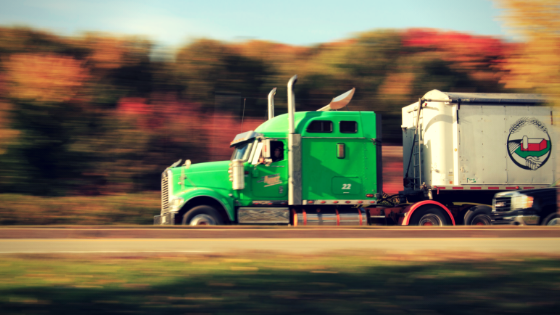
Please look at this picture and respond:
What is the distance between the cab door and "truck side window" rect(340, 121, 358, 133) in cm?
135

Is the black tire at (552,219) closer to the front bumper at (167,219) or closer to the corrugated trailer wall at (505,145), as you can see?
the corrugated trailer wall at (505,145)

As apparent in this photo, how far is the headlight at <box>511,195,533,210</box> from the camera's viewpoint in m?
10.6

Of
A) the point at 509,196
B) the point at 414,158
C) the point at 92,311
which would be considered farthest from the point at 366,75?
the point at 92,311

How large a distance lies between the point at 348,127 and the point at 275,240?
177 inches

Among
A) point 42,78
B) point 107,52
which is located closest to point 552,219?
point 42,78

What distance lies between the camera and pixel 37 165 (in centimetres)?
1538

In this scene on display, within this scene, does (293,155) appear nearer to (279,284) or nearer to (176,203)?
(176,203)

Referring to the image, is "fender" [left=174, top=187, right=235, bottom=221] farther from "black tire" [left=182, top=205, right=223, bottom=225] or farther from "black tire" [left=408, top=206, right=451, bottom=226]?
"black tire" [left=408, top=206, right=451, bottom=226]

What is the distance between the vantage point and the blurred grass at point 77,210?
519 inches

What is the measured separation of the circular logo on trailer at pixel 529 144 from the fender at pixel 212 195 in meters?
6.48

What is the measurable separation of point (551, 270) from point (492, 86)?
15100 millimetres

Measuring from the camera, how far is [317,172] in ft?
36.2

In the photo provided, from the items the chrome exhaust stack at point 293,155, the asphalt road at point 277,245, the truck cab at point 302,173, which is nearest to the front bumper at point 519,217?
the truck cab at point 302,173

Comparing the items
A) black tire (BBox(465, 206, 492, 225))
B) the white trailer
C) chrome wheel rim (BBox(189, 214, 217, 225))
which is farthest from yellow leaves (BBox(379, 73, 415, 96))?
chrome wheel rim (BBox(189, 214, 217, 225))
